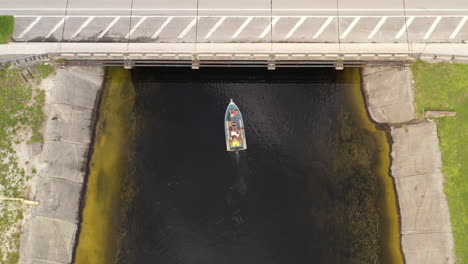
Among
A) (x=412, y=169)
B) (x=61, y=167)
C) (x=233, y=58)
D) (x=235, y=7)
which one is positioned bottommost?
(x=61, y=167)

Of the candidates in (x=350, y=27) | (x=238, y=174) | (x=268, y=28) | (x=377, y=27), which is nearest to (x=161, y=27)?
(x=268, y=28)

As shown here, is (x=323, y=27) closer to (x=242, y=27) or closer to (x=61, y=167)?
(x=242, y=27)

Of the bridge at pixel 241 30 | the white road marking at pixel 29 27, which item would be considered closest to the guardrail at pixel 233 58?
the bridge at pixel 241 30

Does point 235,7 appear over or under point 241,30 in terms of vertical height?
over

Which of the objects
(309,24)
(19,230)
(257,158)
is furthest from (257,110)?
(19,230)

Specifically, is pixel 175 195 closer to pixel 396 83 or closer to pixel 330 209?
pixel 330 209
